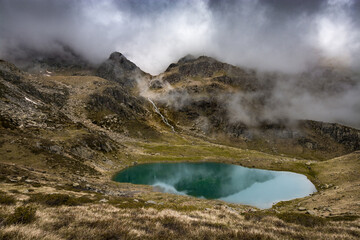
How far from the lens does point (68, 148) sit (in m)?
53.7

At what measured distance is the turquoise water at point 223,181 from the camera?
50.3 metres

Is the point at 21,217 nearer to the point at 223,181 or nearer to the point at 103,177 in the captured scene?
the point at 103,177

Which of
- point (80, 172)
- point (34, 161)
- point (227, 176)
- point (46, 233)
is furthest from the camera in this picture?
point (227, 176)

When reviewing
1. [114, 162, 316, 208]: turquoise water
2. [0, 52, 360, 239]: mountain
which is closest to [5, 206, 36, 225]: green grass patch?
[0, 52, 360, 239]: mountain

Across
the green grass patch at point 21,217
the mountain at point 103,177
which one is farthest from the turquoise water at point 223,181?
the green grass patch at point 21,217

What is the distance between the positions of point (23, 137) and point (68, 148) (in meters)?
11.8

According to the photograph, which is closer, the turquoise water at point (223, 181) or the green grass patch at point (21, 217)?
the green grass patch at point (21, 217)

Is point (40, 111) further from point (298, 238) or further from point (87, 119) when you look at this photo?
point (298, 238)

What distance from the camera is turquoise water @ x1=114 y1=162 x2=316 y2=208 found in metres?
50.3

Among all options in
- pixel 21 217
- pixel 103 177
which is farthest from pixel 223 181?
pixel 21 217

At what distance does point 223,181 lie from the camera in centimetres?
6700

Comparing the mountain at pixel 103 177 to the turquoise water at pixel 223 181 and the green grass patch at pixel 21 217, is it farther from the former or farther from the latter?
the turquoise water at pixel 223 181

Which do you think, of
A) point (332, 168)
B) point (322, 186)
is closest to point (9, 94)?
point (322, 186)

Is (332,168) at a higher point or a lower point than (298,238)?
higher
